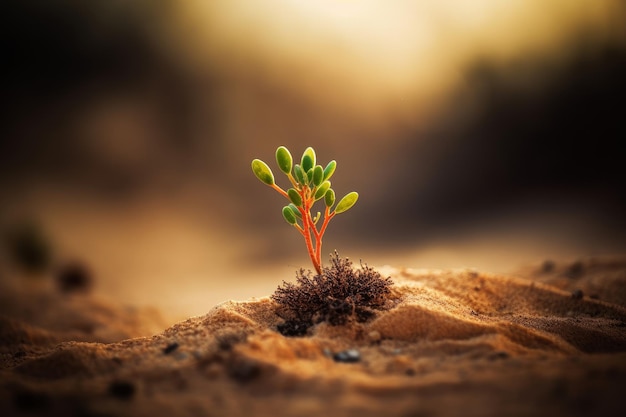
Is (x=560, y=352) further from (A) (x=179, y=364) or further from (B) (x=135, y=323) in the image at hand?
(B) (x=135, y=323)

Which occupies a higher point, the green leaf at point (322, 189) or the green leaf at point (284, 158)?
the green leaf at point (284, 158)

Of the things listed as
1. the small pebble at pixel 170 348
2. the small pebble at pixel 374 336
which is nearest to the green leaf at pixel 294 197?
the small pebble at pixel 374 336

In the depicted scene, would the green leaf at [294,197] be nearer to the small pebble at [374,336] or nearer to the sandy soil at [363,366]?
the sandy soil at [363,366]

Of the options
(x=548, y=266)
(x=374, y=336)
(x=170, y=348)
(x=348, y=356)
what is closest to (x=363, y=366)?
(x=348, y=356)

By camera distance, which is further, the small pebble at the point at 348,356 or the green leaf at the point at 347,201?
the green leaf at the point at 347,201

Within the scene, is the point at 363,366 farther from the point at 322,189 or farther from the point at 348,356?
the point at 322,189

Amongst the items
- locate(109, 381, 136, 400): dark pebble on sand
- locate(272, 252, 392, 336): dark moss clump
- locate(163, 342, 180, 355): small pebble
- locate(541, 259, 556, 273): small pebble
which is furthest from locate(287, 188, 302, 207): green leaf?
locate(541, 259, 556, 273): small pebble

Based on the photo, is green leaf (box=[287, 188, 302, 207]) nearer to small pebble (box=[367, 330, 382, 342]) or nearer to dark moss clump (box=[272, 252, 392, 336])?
dark moss clump (box=[272, 252, 392, 336])
